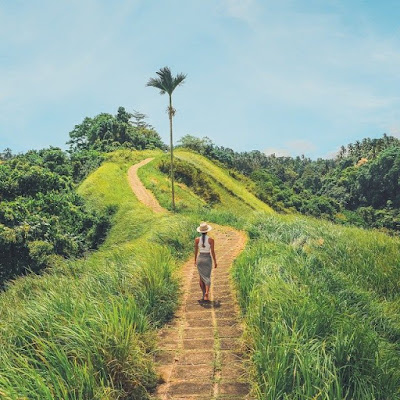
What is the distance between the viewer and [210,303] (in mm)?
7379

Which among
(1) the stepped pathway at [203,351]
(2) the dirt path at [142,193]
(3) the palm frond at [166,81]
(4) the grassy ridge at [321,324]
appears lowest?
(1) the stepped pathway at [203,351]

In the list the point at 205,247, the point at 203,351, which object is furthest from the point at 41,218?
the point at 203,351

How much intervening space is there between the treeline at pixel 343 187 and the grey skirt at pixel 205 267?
36788 mm

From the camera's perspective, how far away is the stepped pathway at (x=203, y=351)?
4496 mm

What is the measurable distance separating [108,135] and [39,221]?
3919 centimetres

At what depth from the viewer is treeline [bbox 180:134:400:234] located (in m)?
58.2

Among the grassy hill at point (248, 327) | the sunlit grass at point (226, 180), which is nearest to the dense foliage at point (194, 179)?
the sunlit grass at point (226, 180)

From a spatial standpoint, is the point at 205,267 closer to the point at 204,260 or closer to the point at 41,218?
the point at 204,260

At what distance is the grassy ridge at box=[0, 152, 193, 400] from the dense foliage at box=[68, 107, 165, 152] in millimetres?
48544

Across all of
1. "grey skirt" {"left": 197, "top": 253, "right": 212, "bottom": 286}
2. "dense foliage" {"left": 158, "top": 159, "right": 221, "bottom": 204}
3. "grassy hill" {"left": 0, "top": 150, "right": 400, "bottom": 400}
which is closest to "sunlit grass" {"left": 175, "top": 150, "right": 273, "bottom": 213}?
"dense foliage" {"left": 158, "top": 159, "right": 221, "bottom": 204}

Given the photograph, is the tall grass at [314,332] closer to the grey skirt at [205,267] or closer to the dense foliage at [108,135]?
the grey skirt at [205,267]

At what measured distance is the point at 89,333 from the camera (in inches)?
174

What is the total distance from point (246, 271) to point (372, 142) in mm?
122439

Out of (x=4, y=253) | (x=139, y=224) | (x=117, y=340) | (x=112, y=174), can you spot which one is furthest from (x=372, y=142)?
(x=117, y=340)
